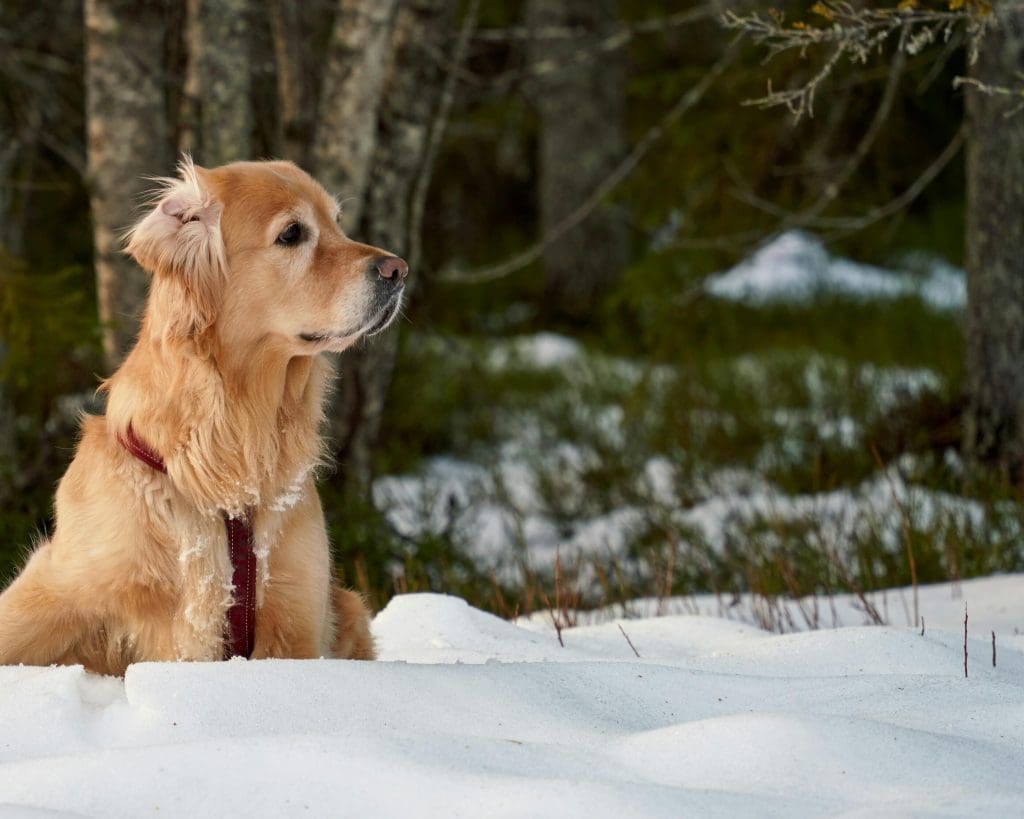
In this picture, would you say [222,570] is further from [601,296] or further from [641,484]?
[601,296]

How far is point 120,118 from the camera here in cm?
581

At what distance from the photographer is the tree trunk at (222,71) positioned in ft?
19.1

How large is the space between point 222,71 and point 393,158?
915 millimetres

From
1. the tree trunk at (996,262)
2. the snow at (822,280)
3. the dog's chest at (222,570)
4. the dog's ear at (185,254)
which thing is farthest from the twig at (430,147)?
the snow at (822,280)

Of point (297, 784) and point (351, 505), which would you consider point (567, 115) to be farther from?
point (297, 784)

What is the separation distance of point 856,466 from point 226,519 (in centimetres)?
535

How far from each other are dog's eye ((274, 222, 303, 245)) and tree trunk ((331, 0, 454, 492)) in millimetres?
2811

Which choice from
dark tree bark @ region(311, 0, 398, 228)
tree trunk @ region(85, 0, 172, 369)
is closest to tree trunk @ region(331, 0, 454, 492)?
dark tree bark @ region(311, 0, 398, 228)

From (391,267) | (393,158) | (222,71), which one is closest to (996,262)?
(393,158)

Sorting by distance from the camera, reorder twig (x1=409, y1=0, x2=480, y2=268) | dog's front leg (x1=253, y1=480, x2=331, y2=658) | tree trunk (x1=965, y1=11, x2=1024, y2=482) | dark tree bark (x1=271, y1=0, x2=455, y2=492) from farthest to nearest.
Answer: twig (x1=409, y1=0, x2=480, y2=268) → tree trunk (x1=965, y1=11, x2=1024, y2=482) → dark tree bark (x1=271, y1=0, x2=455, y2=492) → dog's front leg (x1=253, y1=480, x2=331, y2=658)

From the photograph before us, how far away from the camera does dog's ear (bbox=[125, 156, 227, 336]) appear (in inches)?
128

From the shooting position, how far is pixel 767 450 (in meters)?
8.40

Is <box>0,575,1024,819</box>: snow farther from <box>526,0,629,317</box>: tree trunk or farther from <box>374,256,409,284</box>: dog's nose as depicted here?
<box>526,0,629,317</box>: tree trunk

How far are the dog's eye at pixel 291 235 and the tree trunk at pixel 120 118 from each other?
2592 millimetres
